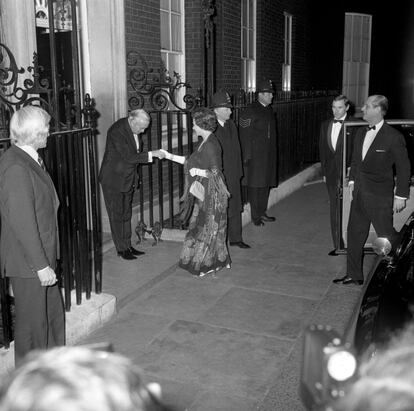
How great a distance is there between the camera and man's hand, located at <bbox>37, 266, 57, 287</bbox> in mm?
3900

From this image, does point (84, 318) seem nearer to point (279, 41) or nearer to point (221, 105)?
point (221, 105)

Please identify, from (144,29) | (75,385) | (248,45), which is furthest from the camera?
(248,45)

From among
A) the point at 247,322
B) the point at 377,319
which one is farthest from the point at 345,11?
the point at 377,319

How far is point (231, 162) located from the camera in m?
7.86

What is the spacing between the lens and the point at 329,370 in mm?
1537

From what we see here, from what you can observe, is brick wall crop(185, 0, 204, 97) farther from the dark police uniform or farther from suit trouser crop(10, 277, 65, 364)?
suit trouser crop(10, 277, 65, 364)

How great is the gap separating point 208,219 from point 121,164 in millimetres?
1271

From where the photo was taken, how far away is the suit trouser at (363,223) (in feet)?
20.2

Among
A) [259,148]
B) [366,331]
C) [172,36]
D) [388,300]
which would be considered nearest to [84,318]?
[366,331]

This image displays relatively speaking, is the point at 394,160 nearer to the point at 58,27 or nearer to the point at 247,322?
the point at 247,322

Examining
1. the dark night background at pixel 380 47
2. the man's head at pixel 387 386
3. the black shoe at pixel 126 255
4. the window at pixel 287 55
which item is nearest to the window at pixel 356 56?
the dark night background at pixel 380 47

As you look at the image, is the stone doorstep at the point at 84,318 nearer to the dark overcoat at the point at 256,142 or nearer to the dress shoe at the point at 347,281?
the dress shoe at the point at 347,281

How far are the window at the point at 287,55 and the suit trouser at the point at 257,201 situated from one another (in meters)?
6.96

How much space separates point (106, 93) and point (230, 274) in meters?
3.12
